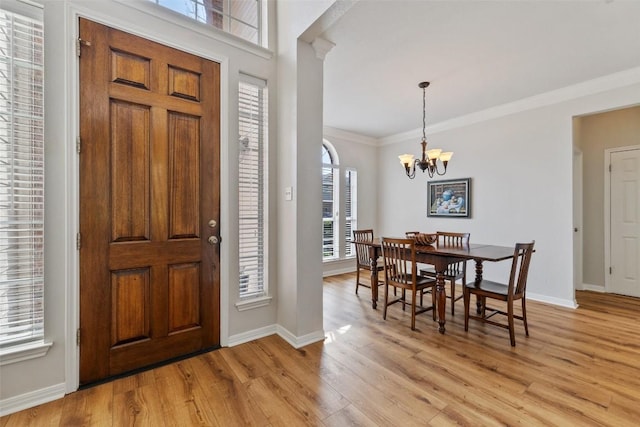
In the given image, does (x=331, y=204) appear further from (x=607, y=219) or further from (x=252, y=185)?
(x=607, y=219)

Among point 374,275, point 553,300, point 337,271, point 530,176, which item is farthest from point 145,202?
point 553,300

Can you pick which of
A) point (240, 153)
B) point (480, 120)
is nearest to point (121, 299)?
point (240, 153)

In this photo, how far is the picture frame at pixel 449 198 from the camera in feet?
14.3

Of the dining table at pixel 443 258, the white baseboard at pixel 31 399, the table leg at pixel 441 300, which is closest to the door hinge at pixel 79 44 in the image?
the white baseboard at pixel 31 399

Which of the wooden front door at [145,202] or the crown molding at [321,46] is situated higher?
the crown molding at [321,46]

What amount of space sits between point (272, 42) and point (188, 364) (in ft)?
9.07

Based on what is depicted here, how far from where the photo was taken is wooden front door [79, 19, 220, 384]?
1.77 meters

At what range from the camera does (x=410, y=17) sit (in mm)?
2189

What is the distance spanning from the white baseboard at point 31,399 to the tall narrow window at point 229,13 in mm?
2612

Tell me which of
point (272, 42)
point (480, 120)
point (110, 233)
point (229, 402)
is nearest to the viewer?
point (229, 402)

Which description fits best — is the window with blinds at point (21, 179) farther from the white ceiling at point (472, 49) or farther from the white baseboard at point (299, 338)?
the white ceiling at point (472, 49)

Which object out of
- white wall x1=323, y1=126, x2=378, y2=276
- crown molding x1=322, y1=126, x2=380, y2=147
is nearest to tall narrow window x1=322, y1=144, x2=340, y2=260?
white wall x1=323, y1=126, x2=378, y2=276

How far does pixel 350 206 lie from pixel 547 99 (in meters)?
3.29

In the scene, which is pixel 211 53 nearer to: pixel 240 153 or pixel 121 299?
pixel 240 153
